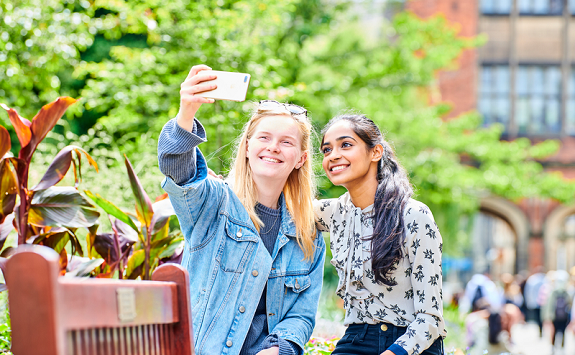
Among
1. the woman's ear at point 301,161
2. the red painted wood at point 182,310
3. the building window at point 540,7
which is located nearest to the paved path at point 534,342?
the woman's ear at point 301,161

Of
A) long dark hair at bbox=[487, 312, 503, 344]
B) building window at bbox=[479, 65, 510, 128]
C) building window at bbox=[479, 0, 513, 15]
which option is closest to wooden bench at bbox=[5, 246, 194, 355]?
long dark hair at bbox=[487, 312, 503, 344]

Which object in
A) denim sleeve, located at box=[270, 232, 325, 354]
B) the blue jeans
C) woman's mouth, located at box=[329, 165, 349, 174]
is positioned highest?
woman's mouth, located at box=[329, 165, 349, 174]

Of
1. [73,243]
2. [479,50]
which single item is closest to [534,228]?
[479,50]

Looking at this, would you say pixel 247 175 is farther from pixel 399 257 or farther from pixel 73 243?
pixel 73 243

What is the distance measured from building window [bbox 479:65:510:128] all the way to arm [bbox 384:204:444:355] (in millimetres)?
18886

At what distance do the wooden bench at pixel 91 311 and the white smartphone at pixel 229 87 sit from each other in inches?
26.3

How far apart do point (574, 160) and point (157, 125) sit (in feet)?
57.0

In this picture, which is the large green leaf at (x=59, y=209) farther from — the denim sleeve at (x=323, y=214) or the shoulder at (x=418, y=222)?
the shoulder at (x=418, y=222)

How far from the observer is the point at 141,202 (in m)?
3.09

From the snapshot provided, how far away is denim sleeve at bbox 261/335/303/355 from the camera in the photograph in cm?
213

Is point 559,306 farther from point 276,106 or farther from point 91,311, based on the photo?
point 91,311

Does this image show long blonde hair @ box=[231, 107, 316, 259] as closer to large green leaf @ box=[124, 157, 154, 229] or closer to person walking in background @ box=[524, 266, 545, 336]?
large green leaf @ box=[124, 157, 154, 229]

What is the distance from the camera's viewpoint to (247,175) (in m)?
2.43

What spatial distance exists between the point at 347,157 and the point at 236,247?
1.91 feet
